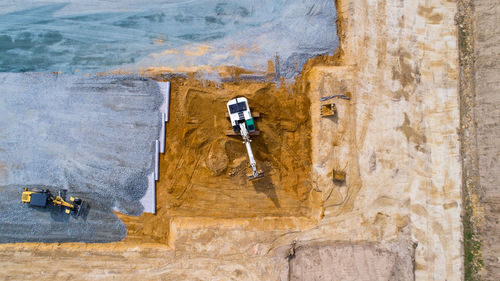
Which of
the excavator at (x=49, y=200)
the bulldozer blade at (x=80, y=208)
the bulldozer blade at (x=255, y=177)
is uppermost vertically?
the bulldozer blade at (x=255, y=177)

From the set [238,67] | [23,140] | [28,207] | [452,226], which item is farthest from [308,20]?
[28,207]

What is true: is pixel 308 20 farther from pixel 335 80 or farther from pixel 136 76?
pixel 136 76

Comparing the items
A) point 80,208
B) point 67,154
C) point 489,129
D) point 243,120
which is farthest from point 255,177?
point 489,129

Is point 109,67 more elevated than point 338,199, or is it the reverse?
point 109,67

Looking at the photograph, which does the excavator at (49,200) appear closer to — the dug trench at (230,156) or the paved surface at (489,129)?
the dug trench at (230,156)

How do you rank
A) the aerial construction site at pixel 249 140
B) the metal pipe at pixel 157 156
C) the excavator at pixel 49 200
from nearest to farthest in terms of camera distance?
the excavator at pixel 49 200 < the aerial construction site at pixel 249 140 < the metal pipe at pixel 157 156

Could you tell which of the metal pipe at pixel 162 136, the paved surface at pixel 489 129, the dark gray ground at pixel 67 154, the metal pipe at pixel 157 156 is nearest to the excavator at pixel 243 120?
the metal pipe at pixel 162 136

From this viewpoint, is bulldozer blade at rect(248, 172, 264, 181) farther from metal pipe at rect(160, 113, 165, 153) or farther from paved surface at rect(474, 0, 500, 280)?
paved surface at rect(474, 0, 500, 280)
